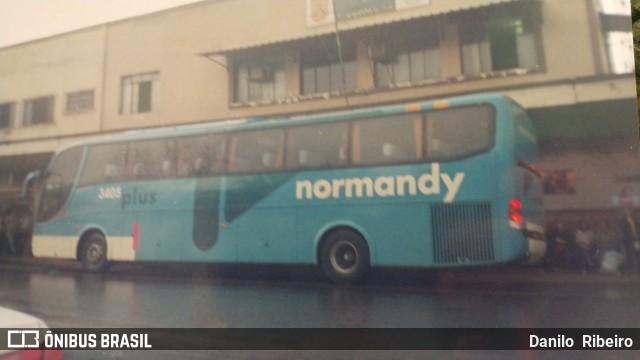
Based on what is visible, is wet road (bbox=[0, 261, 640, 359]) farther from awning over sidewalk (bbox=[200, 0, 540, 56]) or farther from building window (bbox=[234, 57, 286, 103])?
awning over sidewalk (bbox=[200, 0, 540, 56])

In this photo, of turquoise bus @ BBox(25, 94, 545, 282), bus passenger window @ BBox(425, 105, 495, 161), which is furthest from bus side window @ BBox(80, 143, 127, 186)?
bus passenger window @ BBox(425, 105, 495, 161)

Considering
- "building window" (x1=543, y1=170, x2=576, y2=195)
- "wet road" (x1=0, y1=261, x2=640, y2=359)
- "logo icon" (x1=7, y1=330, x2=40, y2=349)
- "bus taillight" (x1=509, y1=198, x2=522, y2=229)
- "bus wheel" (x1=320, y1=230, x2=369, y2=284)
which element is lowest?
"logo icon" (x1=7, y1=330, x2=40, y2=349)

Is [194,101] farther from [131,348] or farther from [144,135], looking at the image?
[131,348]

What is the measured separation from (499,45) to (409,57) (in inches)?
15.8

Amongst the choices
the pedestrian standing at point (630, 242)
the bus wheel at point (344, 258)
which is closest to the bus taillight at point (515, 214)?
the pedestrian standing at point (630, 242)

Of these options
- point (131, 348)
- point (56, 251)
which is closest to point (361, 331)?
→ point (131, 348)

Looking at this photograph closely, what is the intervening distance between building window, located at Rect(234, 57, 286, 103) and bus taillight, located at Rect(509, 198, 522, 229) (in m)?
1.21

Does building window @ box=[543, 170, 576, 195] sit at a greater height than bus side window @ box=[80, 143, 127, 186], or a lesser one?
lesser

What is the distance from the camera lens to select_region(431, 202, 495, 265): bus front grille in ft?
7.41

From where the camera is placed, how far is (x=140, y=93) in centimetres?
261

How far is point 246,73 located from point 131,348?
1.48 meters

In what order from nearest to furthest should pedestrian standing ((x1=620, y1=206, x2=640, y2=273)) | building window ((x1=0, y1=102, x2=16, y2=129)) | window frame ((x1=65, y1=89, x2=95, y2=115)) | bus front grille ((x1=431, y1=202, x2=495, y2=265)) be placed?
pedestrian standing ((x1=620, y1=206, x2=640, y2=273)) < bus front grille ((x1=431, y1=202, x2=495, y2=265)) < window frame ((x1=65, y1=89, x2=95, y2=115)) < building window ((x1=0, y1=102, x2=16, y2=129))

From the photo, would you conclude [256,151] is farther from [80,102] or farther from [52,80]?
[52,80]

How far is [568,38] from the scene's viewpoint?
7.22ft
